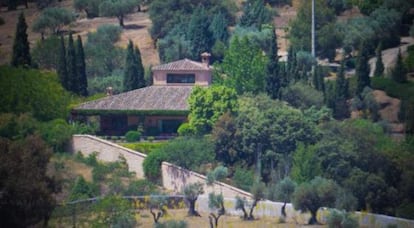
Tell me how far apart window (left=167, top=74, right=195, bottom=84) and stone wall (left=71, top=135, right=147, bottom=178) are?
24.8 feet

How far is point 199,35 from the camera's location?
7862cm

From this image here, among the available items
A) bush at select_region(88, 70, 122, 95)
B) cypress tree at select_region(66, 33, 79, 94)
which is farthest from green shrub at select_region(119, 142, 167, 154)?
bush at select_region(88, 70, 122, 95)

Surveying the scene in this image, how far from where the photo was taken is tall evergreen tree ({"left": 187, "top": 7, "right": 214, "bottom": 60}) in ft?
256

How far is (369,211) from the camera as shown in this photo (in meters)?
56.0

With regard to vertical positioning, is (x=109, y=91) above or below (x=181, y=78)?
below

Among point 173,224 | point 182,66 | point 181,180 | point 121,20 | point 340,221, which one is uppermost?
point 182,66

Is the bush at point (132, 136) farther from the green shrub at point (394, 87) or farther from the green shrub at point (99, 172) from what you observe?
the green shrub at point (394, 87)

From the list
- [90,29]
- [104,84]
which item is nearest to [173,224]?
[104,84]

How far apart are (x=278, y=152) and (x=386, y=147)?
377cm

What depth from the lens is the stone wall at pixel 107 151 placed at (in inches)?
2372

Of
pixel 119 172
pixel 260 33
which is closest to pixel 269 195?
pixel 119 172

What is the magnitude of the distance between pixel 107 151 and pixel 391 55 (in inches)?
768

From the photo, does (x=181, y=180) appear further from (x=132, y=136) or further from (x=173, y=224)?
(x=173, y=224)

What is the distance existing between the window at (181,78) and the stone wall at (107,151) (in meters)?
7.55
